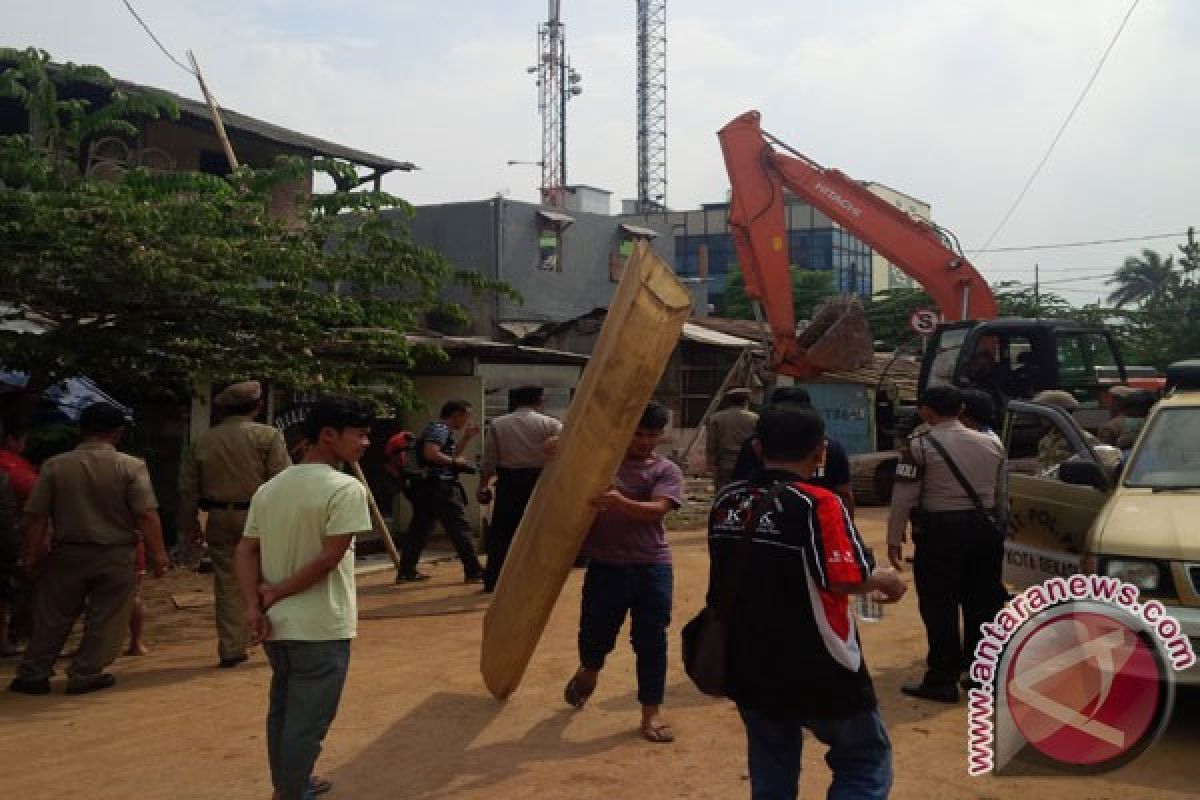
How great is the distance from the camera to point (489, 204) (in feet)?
82.2

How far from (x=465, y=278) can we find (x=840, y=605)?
6442 millimetres

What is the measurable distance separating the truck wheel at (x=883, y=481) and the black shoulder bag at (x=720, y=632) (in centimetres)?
1378

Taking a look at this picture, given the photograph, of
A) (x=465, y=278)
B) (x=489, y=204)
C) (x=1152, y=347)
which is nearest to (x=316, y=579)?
(x=465, y=278)

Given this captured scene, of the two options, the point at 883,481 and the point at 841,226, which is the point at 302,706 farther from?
the point at 883,481

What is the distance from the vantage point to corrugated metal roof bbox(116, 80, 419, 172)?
651 inches

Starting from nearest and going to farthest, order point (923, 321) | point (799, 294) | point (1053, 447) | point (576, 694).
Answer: point (576, 694), point (1053, 447), point (923, 321), point (799, 294)

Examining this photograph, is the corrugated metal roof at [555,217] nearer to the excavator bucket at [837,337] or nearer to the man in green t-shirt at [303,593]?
the excavator bucket at [837,337]

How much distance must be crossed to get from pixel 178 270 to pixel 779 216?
1041 cm

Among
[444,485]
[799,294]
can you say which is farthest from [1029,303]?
[444,485]

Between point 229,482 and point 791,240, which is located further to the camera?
point 791,240

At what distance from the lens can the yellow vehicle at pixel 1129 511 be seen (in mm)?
5133

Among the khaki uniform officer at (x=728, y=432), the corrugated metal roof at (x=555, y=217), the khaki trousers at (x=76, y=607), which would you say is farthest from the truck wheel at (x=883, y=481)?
the khaki trousers at (x=76, y=607)

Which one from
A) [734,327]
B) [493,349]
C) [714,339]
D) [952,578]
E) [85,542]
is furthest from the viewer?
[734,327]

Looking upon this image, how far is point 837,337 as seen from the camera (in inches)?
634
